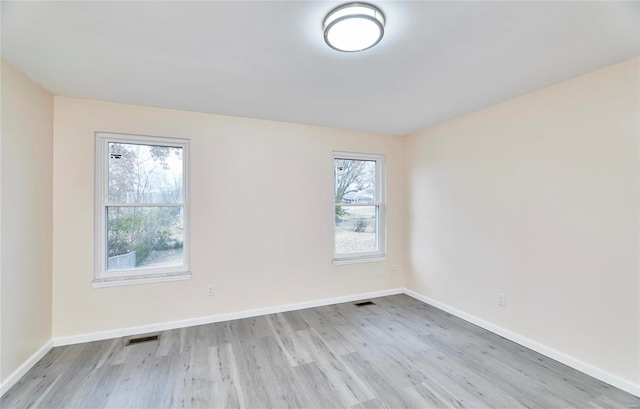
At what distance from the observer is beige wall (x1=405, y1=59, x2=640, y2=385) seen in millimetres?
2051

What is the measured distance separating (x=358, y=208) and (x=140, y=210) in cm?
277

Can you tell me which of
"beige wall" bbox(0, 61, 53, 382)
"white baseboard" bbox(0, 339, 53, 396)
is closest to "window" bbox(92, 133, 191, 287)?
"beige wall" bbox(0, 61, 53, 382)

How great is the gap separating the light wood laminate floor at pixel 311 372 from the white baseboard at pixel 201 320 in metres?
0.09

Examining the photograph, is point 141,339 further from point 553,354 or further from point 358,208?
point 553,354

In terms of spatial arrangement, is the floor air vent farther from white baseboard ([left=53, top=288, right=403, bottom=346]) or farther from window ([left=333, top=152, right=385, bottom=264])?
window ([left=333, top=152, right=385, bottom=264])

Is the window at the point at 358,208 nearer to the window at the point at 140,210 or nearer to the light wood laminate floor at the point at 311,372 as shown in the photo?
the light wood laminate floor at the point at 311,372

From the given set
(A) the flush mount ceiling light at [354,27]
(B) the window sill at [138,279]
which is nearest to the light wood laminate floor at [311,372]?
(B) the window sill at [138,279]

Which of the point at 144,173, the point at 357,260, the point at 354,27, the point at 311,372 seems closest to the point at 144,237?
the point at 144,173

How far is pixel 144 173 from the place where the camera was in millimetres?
3020

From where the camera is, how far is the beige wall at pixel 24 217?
2.04m

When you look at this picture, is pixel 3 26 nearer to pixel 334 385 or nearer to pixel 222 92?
pixel 222 92

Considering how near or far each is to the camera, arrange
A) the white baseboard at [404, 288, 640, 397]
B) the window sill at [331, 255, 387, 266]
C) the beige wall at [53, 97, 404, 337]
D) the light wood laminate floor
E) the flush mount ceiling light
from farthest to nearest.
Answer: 1. the window sill at [331, 255, 387, 266]
2. the beige wall at [53, 97, 404, 337]
3. the white baseboard at [404, 288, 640, 397]
4. the light wood laminate floor
5. the flush mount ceiling light

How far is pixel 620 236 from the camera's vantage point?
2059 millimetres

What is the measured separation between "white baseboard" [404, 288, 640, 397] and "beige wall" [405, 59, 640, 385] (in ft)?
0.14
